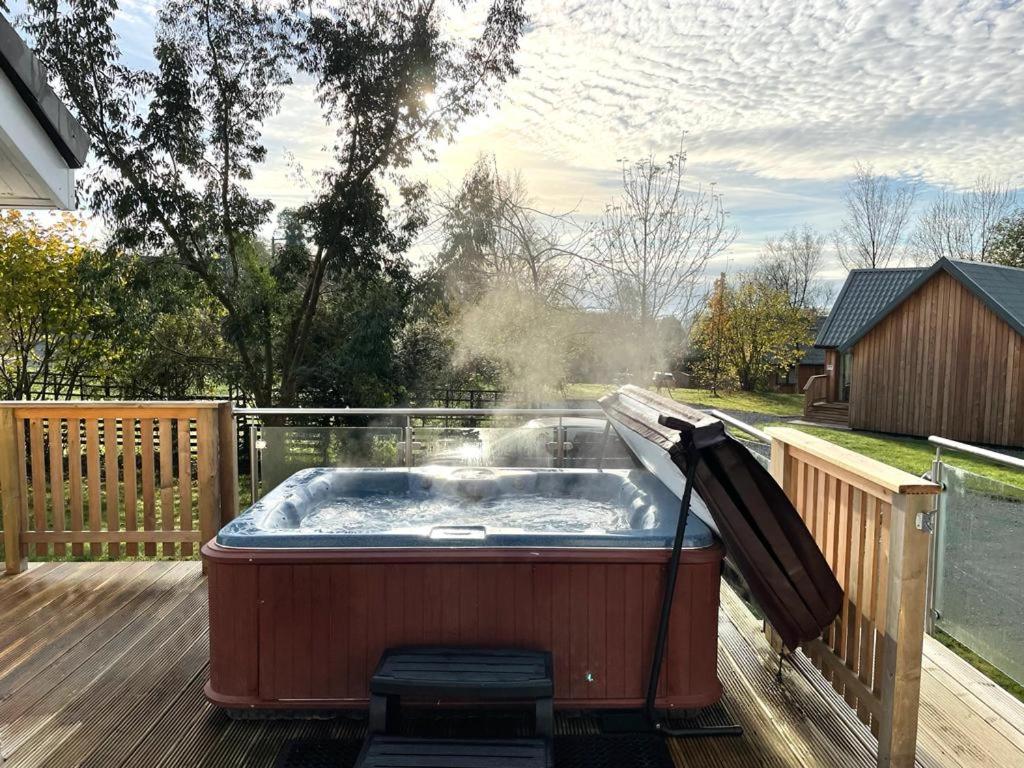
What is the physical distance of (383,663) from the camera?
221 centimetres

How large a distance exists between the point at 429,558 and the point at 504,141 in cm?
869

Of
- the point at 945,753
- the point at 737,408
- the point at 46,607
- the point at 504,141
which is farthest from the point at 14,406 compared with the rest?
the point at 737,408

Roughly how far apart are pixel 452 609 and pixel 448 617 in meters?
0.03

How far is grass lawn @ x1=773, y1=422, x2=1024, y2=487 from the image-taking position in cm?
1058

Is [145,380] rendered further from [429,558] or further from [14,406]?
[429,558]

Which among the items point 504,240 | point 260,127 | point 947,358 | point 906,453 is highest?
point 260,127

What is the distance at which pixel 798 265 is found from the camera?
27125 mm

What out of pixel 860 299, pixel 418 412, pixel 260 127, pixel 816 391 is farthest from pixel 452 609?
pixel 860 299

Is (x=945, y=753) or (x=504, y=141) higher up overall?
(x=504, y=141)

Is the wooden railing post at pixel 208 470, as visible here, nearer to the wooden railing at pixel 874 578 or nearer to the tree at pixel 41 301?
the wooden railing at pixel 874 578

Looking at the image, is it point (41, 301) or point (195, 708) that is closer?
point (195, 708)

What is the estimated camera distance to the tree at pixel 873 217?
22250 millimetres

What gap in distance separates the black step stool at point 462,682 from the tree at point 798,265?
2529 cm

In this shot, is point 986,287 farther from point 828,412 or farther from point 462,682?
point 462,682
